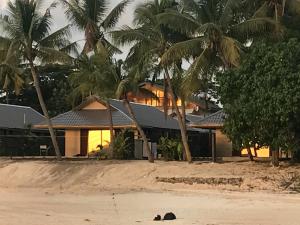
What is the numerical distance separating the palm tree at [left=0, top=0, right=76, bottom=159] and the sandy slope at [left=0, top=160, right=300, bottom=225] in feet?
17.9

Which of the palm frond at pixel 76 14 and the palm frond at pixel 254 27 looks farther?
the palm frond at pixel 76 14

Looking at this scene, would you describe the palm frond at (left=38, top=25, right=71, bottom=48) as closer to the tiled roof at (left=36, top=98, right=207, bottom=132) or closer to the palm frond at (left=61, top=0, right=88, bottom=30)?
the palm frond at (left=61, top=0, right=88, bottom=30)

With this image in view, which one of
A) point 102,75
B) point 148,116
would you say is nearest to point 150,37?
point 102,75

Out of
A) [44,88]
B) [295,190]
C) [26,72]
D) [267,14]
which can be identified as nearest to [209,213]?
[295,190]

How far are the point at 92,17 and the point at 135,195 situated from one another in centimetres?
1689

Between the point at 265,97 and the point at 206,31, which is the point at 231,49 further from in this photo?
the point at 265,97

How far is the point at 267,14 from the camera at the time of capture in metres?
31.6

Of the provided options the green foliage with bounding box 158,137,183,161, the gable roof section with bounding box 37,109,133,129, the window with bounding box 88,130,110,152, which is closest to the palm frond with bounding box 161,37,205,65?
the green foliage with bounding box 158,137,183,161

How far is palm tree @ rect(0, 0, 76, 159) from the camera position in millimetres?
34531

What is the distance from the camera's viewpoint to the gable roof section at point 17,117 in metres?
51.7

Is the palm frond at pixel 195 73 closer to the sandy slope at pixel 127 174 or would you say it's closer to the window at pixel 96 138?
the sandy slope at pixel 127 174

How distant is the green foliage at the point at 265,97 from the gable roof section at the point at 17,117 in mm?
27544

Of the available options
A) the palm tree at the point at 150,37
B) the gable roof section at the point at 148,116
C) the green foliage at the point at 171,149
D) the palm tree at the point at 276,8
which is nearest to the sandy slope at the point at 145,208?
the palm tree at the point at 150,37

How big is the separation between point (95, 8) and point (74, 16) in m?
1.38
